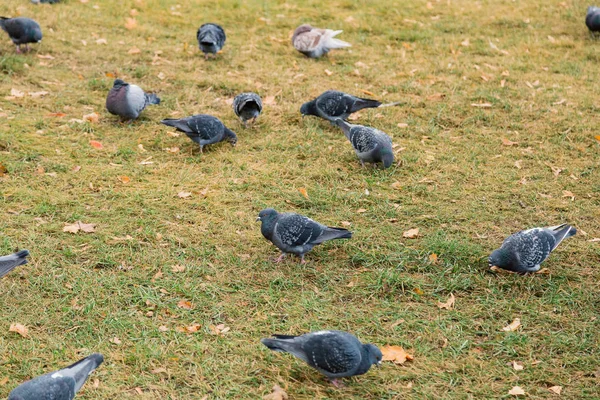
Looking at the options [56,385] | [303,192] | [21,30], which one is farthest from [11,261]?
[21,30]

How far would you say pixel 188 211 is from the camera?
579 centimetres

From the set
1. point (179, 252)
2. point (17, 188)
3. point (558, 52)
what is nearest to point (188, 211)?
point (179, 252)

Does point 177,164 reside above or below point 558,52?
below

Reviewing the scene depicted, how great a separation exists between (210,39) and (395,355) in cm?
616

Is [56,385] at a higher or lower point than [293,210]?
higher

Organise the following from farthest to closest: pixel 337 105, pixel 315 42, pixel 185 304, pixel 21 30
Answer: pixel 315 42
pixel 21 30
pixel 337 105
pixel 185 304

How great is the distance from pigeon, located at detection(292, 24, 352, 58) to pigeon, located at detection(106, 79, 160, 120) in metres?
2.95

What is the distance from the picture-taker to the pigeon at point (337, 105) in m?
7.34

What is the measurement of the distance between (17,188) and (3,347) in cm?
222

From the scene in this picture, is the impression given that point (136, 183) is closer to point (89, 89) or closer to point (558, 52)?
point (89, 89)

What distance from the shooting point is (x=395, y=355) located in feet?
13.7

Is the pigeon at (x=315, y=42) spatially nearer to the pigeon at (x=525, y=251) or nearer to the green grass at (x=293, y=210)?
the green grass at (x=293, y=210)

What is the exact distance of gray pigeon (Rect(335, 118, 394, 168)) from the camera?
643 centimetres

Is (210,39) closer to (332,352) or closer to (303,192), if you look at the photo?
(303,192)
